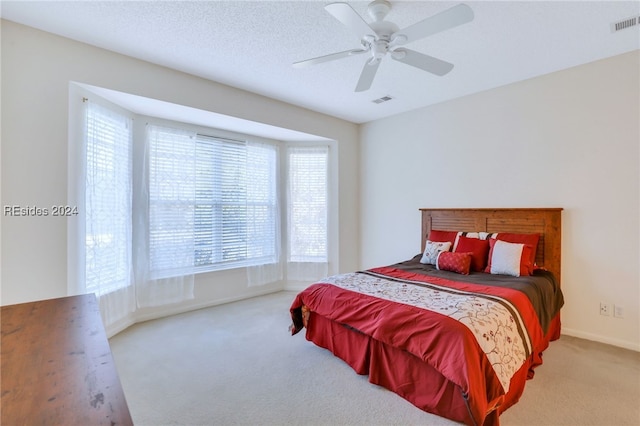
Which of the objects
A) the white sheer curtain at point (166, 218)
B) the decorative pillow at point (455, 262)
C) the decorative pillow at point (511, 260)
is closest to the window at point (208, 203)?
the white sheer curtain at point (166, 218)

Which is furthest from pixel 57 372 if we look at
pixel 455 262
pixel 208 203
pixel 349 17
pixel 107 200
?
pixel 208 203

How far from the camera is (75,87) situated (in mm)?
2584

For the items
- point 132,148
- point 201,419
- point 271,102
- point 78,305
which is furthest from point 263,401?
point 271,102

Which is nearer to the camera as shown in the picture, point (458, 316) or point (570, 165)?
point (458, 316)

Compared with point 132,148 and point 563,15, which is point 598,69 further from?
point 132,148

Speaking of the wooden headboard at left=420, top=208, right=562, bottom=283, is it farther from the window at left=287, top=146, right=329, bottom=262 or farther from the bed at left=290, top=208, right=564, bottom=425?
the window at left=287, top=146, right=329, bottom=262

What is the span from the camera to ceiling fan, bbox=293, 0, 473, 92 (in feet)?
5.40

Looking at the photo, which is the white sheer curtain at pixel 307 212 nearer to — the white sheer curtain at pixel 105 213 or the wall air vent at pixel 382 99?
the wall air vent at pixel 382 99

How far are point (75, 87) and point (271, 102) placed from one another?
200 centimetres

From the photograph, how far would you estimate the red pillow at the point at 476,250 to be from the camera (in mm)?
3141

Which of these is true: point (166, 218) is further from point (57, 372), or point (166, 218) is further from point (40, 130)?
point (57, 372)

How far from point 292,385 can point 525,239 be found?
2.69 meters

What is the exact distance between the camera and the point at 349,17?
1.73 metres


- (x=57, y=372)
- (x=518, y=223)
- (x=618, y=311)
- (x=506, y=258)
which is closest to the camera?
(x=57, y=372)
